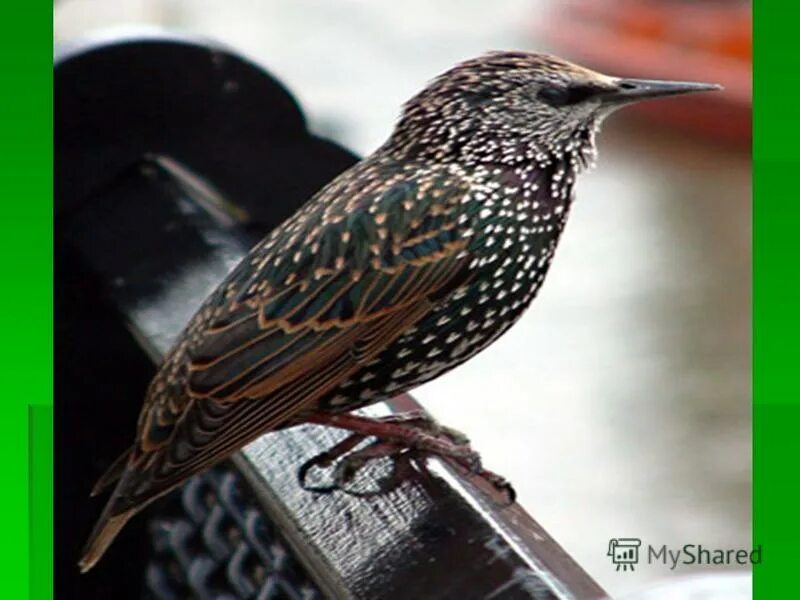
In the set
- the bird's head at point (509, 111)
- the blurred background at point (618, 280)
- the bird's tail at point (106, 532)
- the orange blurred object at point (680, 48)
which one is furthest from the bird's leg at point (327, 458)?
the orange blurred object at point (680, 48)

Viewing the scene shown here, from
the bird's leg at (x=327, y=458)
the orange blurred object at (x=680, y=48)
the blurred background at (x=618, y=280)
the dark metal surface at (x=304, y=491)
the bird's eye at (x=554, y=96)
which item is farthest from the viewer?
the orange blurred object at (x=680, y=48)

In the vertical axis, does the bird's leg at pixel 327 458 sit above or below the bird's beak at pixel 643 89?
below

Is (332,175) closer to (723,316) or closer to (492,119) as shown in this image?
(492,119)

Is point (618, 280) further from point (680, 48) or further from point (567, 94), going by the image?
point (567, 94)

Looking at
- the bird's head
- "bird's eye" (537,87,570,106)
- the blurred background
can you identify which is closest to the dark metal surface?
the bird's head

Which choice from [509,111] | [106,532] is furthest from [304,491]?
[509,111]

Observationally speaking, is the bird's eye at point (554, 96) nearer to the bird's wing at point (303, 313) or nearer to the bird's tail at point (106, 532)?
the bird's wing at point (303, 313)
